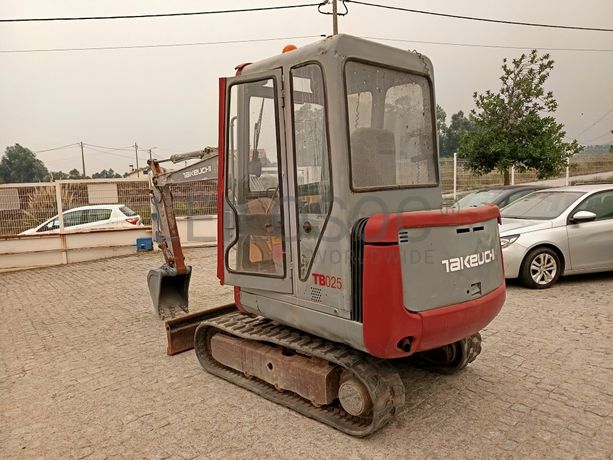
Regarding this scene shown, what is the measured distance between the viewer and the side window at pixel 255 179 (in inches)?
138

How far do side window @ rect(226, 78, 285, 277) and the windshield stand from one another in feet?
2.13

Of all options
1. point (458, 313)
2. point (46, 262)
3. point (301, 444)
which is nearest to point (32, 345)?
point (301, 444)

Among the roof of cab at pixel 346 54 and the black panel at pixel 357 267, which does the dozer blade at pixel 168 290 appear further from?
the black panel at pixel 357 267

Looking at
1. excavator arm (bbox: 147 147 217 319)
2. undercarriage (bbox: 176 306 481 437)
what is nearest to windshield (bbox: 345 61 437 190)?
undercarriage (bbox: 176 306 481 437)

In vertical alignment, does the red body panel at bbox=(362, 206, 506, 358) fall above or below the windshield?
below

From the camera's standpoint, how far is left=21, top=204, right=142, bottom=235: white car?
37.9ft

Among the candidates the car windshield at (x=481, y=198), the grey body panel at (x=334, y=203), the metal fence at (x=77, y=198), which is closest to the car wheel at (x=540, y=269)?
the car windshield at (x=481, y=198)

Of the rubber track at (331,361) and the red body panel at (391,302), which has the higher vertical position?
the red body panel at (391,302)

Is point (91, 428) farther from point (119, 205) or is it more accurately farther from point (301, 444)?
point (119, 205)

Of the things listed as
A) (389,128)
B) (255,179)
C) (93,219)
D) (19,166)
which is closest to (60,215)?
(93,219)

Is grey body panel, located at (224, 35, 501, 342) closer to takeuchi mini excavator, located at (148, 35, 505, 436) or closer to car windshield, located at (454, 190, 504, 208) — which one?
takeuchi mini excavator, located at (148, 35, 505, 436)

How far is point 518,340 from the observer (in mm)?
4914

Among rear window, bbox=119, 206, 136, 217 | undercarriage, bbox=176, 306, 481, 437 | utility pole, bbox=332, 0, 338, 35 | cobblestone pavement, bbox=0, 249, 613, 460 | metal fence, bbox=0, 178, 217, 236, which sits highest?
utility pole, bbox=332, 0, 338, 35

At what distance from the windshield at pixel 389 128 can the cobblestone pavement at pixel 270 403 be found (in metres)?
1.79
